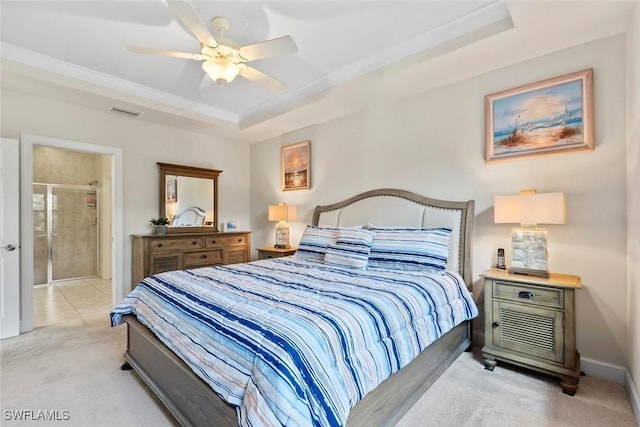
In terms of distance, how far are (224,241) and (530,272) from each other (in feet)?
13.2

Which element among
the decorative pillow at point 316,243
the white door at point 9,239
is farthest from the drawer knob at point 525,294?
the white door at point 9,239

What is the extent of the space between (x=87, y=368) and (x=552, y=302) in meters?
3.69

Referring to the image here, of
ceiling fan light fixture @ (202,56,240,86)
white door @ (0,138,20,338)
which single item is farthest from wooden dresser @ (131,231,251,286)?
ceiling fan light fixture @ (202,56,240,86)

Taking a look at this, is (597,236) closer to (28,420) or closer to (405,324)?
(405,324)

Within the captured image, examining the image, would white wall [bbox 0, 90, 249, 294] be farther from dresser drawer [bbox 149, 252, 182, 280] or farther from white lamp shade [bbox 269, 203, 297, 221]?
white lamp shade [bbox 269, 203, 297, 221]

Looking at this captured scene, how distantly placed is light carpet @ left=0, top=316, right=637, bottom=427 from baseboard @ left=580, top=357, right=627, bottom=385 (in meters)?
0.06

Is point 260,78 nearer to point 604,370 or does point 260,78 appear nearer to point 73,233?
point 604,370

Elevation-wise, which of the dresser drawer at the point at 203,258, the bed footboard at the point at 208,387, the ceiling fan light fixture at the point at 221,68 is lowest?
the bed footboard at the point at 208,387

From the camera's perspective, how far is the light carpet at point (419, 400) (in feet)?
6.00

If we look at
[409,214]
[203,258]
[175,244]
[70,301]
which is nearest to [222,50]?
[409,214]

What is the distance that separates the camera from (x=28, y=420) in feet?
6.06

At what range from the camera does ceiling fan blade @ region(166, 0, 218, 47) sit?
179cm

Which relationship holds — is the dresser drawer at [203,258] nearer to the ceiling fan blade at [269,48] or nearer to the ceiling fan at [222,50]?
the ceiling fan at [222,50]

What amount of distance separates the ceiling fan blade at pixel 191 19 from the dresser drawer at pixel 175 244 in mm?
2867
